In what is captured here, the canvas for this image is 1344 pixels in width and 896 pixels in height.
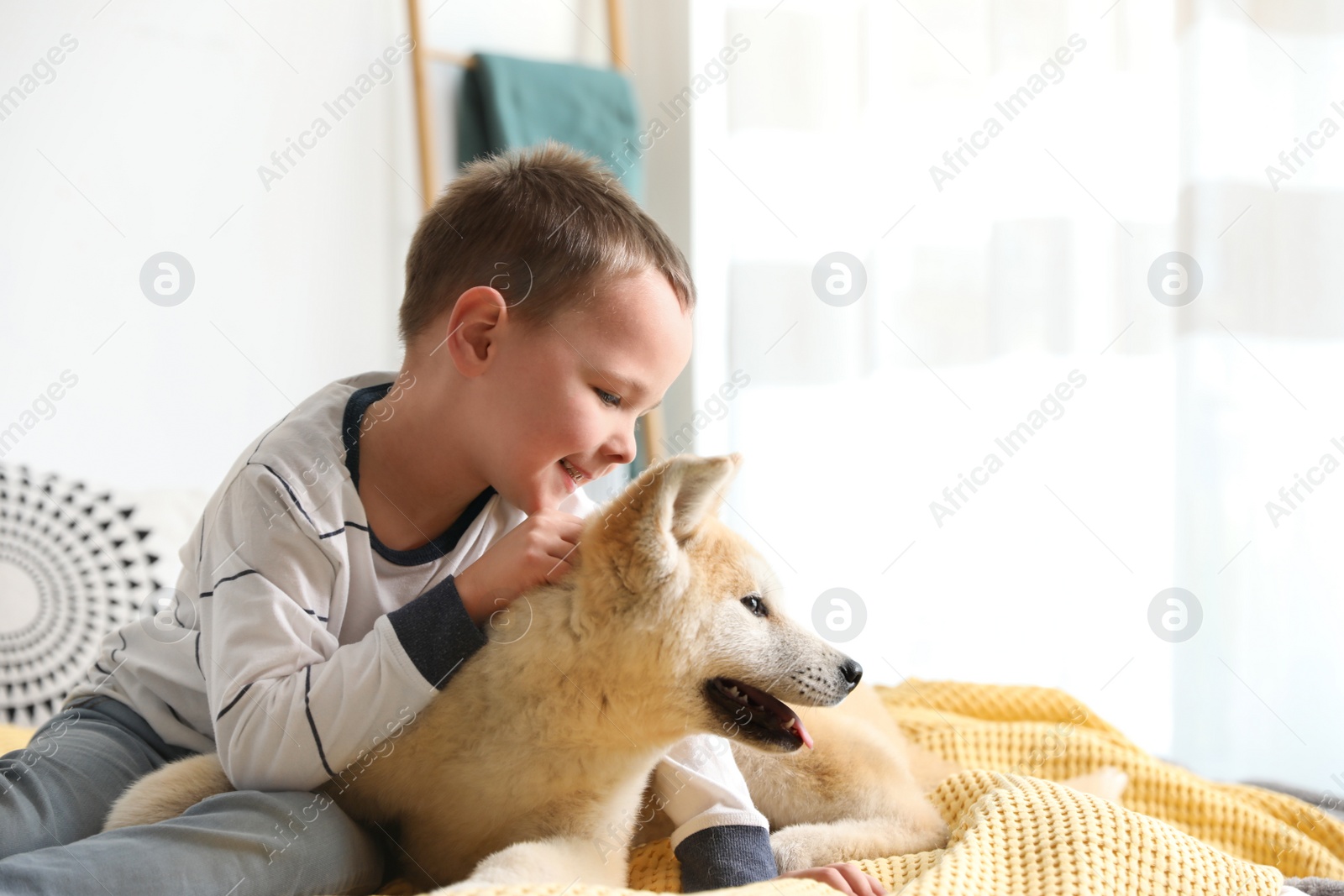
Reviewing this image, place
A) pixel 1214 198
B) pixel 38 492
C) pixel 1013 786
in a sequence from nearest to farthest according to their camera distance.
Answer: pixel 1013 786, pixel 38 492, pixel 1214 198

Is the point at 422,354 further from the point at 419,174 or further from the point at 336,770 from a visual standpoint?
the point at 419,174

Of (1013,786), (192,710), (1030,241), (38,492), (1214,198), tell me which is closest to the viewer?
(1013,786)

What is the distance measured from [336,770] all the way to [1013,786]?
0.64m

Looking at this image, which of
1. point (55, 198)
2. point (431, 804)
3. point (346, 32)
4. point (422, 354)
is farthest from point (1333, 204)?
point (55, 198)

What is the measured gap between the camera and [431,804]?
950 millimetres

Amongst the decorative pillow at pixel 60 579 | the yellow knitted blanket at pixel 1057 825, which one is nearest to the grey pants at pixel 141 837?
the yellow knitted blanket at pixel 1057 825

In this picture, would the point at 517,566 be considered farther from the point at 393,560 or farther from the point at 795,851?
the point at 795,851

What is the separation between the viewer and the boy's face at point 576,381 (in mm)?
1042

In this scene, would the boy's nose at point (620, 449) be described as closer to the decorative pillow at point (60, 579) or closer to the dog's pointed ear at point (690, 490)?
the dog's pointed ear at point (690, 490)

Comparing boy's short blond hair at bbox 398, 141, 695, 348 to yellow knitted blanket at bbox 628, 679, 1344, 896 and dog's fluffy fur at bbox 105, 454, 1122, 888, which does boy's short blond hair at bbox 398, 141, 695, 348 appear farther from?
yellow knitted blanket at bbox 628, 679, 1344, 896

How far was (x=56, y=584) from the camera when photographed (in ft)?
5.82

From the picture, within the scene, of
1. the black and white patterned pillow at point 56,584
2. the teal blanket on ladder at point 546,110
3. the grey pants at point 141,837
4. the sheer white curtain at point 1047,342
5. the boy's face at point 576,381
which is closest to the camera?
the grey pants at point 141,837

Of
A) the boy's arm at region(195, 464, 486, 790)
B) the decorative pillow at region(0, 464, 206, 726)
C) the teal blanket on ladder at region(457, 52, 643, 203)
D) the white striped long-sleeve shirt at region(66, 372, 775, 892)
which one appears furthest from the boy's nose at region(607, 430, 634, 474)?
the teal blanket on ladder at region(457, 52, 643, 203)

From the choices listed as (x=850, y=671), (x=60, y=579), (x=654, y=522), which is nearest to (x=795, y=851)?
(x=850, y=671)
